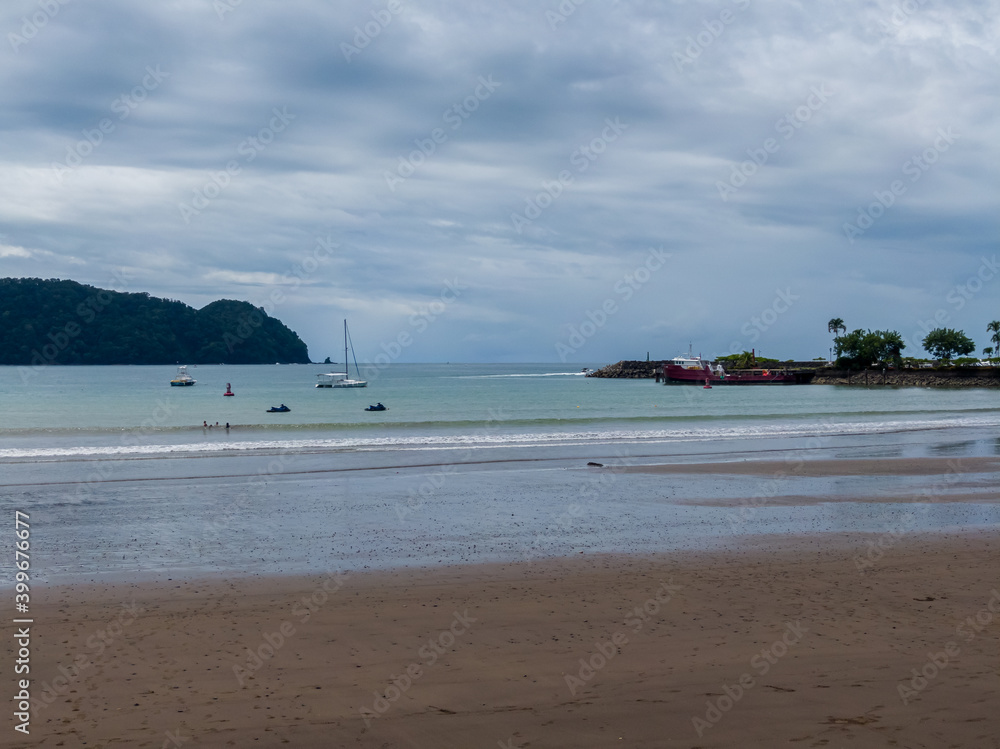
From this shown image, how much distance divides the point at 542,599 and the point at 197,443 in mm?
27716

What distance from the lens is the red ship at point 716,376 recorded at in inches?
4695

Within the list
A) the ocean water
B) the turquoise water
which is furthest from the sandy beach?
the turquoise water

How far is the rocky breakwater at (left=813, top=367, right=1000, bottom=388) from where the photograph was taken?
117m

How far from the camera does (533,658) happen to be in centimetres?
752

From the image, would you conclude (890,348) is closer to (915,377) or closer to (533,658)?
(915,377)

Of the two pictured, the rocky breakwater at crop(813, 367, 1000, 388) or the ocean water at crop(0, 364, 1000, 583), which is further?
the rocky breakwater at crop(813, 367, 1000, 388)

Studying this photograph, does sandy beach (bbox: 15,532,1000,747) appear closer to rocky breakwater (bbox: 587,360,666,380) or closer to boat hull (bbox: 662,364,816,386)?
boat hull (bbox: 662,364,816,386)

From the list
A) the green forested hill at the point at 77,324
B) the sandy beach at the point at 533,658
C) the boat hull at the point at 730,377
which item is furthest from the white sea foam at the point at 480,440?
the green forested hill at the point at 77,324

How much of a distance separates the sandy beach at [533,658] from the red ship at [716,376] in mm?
109830

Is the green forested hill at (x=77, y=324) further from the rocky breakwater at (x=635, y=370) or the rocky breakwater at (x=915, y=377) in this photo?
the rocky breakwater at (x=915, y=377)

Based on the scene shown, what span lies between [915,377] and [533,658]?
13187 cm

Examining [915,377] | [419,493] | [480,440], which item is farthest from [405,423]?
[915,377]

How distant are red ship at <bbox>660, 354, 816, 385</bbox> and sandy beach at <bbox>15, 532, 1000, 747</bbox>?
360ft

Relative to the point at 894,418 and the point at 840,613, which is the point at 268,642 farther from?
the point at 894,418
